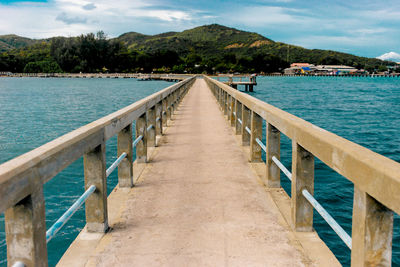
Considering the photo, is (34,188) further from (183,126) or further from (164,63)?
(164,63)

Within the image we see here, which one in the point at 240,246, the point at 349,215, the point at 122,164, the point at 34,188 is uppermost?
the point at 34,188

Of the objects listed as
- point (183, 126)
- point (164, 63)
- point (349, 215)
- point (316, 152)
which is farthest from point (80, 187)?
point (164, 63)

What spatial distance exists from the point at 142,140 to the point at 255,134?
2016mm

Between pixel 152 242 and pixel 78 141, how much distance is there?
127 centimetres

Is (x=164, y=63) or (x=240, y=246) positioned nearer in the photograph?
(x=240, y=246)

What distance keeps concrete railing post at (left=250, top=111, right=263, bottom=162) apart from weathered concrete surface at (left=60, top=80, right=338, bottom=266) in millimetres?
228

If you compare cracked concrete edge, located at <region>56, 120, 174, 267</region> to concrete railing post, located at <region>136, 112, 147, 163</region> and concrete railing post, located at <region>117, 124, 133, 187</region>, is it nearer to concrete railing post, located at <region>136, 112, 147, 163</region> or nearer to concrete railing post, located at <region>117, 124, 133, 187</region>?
concrete railing post, located at <region>117, 124, 133, 187</region>

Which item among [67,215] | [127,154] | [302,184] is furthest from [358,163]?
[127,154]

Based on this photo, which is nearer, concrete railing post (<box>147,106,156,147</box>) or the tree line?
concrete railing post (<box>147,106,156,147</box>)

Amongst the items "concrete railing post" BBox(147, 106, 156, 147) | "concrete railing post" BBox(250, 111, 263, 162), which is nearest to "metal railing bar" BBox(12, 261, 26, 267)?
"concrete railing post" BBox(250, 111, 263, 162)

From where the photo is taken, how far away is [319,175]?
14938mm

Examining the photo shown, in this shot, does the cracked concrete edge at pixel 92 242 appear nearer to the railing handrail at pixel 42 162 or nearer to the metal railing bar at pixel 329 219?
the railing handrail at pixel 42 162

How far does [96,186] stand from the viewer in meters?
3.99

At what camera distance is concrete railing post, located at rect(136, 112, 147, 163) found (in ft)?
22.6
